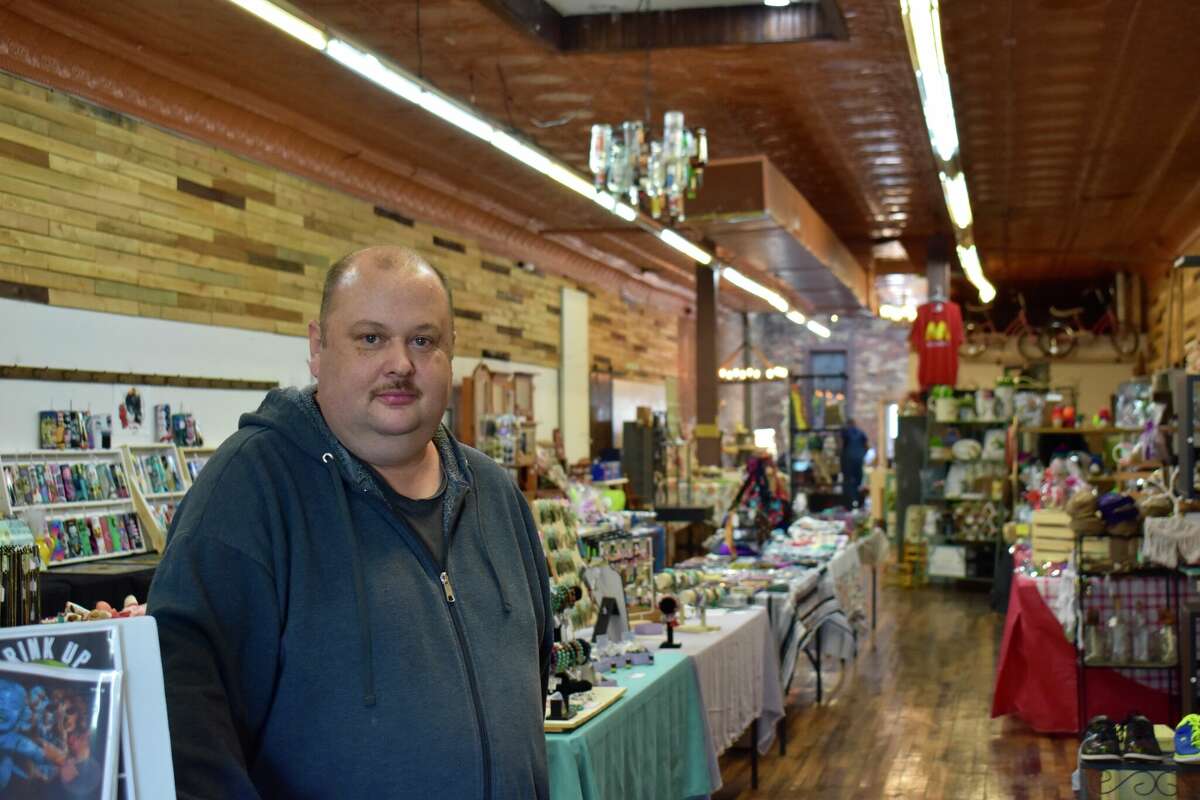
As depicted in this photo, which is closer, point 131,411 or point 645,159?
point 645,159

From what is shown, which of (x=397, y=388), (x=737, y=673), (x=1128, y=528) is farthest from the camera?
(x=1128, y=528)

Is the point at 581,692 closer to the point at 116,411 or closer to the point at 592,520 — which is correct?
the point at 592,520

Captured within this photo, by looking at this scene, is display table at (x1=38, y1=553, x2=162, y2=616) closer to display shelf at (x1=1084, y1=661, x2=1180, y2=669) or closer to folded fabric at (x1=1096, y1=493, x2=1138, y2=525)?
display shelf at (x1=1084, y1=661, x2=1180, y2=669)

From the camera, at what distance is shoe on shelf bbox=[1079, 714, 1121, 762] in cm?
446

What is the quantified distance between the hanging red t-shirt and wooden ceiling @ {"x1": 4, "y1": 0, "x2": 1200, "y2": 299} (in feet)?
4.57

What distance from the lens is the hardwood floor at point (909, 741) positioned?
625 centimetres

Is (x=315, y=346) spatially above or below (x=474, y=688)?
above

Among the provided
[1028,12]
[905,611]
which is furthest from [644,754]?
[905,611]

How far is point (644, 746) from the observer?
4.31 metres

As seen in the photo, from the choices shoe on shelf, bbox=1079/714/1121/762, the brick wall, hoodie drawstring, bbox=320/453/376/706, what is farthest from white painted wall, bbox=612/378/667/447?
hoodie drawstring, bbox=320/453/376/706

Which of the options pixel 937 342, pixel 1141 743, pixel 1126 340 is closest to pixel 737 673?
pixel 1141 743

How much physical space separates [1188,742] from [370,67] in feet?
14.2

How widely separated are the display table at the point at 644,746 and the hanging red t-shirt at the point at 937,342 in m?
10.3

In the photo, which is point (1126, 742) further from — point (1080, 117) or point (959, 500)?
point (959, 500)
